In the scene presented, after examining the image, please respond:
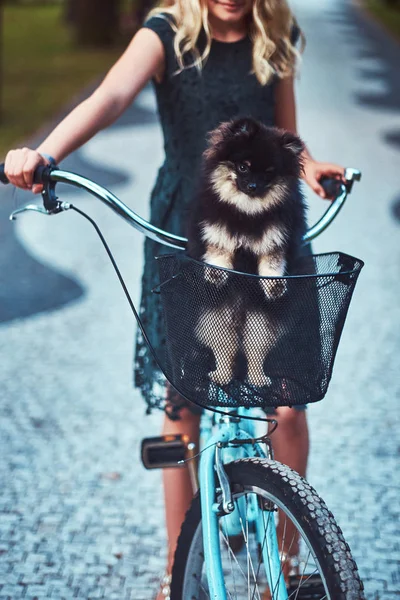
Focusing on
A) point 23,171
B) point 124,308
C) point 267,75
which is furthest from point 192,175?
point 124,308

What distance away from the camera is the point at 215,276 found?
6.46 ft

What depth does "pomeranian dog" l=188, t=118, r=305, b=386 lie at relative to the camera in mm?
2025

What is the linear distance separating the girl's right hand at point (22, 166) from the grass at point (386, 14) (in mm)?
25705

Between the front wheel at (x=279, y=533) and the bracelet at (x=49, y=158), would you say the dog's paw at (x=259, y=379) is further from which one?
the bracelet at (x=49, y=158)

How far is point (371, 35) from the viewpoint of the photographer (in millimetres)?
27094

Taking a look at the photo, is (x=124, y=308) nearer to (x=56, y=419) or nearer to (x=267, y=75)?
(x=56, y=419)

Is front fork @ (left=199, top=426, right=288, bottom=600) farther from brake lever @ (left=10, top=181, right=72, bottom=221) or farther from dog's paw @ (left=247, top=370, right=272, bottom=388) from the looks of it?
brake lever @ (left=10, top=181, right=72, bottom=221)

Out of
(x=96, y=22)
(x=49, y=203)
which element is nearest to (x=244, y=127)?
(x=49, y=203)

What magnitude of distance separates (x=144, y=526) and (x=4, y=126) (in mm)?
10375

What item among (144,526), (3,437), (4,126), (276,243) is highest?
(4,126)

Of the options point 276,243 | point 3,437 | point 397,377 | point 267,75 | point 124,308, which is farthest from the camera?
point 124,308

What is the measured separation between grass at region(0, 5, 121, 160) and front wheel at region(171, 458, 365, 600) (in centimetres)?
918

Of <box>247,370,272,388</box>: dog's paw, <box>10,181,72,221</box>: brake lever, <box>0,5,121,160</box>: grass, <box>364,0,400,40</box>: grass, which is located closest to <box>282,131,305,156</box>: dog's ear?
<box>247,370,272,388</box>: dog's paw

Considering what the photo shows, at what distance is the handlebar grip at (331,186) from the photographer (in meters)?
2.92
